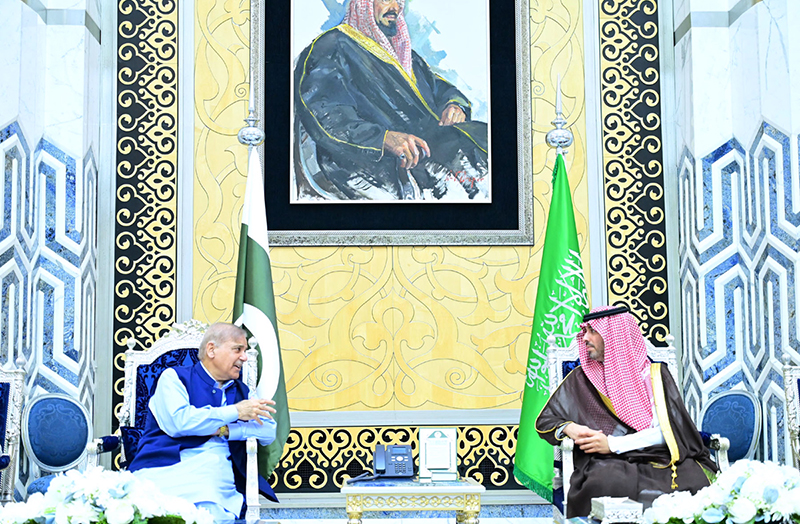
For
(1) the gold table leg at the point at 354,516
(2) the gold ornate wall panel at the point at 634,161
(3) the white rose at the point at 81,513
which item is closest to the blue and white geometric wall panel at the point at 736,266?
(2) the gold ornate wall panel at the point at 634,161

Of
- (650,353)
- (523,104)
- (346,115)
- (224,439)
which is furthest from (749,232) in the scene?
(224,439)

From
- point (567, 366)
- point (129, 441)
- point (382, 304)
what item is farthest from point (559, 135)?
point (129, 441)

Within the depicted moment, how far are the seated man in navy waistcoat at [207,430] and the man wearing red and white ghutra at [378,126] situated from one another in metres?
1.82

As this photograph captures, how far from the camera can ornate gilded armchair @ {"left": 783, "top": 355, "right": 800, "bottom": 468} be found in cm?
426

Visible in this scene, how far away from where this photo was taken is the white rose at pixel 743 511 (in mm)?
2215

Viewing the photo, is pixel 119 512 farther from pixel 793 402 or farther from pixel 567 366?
pixel 793 402

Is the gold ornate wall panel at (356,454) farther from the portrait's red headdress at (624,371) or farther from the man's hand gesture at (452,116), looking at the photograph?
the man's hand gesture at (452,116)

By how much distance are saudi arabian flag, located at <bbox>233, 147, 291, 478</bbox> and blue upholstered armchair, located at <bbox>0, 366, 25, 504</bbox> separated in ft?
3.55

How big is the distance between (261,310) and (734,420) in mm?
2506

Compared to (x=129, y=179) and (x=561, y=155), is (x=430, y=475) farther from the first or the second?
(x=129, y=179)

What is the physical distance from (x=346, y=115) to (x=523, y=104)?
3.63ft

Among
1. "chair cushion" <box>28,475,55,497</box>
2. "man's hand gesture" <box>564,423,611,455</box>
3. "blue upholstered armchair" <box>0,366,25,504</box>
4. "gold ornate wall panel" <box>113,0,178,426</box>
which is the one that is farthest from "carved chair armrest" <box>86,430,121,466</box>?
"man's hand gesture" <box>564,423,611,455</box>

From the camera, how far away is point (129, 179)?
539cm

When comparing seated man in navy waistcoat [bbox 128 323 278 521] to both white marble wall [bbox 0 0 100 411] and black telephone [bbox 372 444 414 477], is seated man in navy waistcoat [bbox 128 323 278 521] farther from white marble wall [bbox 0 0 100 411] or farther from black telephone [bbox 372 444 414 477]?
white marble wall [bbox 0 0 100 411]
